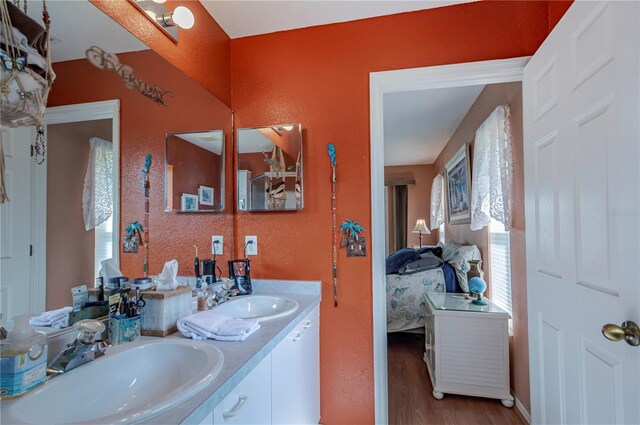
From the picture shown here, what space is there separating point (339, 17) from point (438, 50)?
1.91ft

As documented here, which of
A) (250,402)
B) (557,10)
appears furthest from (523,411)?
(557,10)

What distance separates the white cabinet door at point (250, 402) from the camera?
2.54 feet

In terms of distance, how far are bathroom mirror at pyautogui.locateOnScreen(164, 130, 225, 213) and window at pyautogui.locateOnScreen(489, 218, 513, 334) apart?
2092 millimetres

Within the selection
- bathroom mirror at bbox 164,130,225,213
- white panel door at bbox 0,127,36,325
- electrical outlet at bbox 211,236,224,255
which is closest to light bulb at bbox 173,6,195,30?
bathroom mirror at bbox 164,130,225,213

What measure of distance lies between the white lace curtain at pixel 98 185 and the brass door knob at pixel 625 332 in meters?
1.57

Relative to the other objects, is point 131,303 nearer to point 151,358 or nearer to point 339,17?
point 151,358

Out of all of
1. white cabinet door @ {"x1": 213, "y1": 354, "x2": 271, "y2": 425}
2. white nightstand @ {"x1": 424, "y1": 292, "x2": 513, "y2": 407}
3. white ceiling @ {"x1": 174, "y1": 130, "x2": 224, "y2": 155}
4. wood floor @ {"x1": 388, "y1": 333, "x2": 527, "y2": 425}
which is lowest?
wood floor @ {"x1": 388, "y1": 333, "x2": 527, "y2": 425}

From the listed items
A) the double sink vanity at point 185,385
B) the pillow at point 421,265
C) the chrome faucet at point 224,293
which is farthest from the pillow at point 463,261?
the chrome faucet at point 224,293

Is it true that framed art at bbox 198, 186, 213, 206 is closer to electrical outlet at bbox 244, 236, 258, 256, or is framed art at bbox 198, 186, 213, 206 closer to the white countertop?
electrical outlet at bbox 244, 236, 258, 256

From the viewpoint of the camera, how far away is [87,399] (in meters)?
0.74

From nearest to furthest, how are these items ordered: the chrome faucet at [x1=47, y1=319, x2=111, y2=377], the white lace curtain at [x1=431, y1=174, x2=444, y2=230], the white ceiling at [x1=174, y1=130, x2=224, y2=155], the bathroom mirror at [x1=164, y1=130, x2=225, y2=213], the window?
the chrome faucet at [x1=47, y1=319, x2=111, y2=377], the bathroom mirror at [x1=164, y1=130, x2=225, y2=213], the white ceiling at [x1=174, y1=130, x2=224, y2=155], the window, the white lace curtain at [x1=431, y1=174, x2=444, y2=230]

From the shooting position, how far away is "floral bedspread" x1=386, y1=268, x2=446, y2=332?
9.94ft

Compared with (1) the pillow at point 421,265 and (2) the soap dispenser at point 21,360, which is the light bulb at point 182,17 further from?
(1) the pillow at point 421,265

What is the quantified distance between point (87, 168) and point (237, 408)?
0.84 metres
